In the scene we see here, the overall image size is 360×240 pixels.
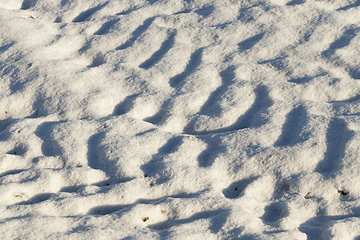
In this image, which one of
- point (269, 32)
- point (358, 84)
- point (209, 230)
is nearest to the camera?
point (209, 230)

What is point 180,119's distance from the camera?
1867 mm

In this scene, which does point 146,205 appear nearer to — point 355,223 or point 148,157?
point 148,157

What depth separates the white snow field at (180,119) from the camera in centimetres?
141

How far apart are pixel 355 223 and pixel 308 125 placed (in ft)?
1.86

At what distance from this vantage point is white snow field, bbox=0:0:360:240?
4.63 feet

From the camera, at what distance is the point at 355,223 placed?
4.44 ft

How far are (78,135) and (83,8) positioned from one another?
1.34m

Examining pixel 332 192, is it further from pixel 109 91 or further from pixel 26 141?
pixel 26 141

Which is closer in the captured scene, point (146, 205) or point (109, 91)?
point (146, 205)

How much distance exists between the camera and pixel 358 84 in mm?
1976

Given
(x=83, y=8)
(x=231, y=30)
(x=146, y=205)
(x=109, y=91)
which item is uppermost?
(x=83, y=8)

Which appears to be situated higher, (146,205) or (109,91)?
(109,91)

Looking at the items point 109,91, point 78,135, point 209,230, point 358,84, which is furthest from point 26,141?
point 358,84

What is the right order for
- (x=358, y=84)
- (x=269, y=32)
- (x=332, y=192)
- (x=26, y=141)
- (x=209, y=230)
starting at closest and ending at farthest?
(x=209, y=230), (x=332, y=192), (x=26, y=141), (x=358, y=84), (x=269, y=32)
